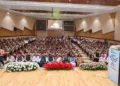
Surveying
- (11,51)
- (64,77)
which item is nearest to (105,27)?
(11,51)

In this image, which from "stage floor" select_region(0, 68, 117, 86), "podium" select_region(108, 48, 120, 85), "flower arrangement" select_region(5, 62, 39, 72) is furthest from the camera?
"flower arrangement" select_region(5, 62, 39, 72)

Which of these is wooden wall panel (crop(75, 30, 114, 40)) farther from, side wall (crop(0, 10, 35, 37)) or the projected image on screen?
side wall (crop(0, 10, 35, 37))

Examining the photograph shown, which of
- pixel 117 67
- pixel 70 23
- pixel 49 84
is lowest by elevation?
pixel 49 84

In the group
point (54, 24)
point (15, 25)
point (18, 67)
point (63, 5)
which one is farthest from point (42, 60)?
point (54, 24)

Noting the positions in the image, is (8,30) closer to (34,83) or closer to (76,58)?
(76,58)

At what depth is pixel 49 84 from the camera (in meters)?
5.76

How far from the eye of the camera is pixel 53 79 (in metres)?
6.36

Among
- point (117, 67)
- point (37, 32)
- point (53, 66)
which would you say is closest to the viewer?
point (117, 67)

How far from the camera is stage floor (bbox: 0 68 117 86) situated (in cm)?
583

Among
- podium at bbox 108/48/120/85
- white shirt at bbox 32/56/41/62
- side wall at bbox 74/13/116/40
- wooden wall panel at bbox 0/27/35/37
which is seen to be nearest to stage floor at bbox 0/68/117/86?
podium at bbox 108/48/120/85

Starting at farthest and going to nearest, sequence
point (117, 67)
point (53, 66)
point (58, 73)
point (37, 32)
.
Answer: point (37, 32) < point (53, 66) < point (58, 73) < point (117, 67)

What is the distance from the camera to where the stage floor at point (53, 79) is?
583cm

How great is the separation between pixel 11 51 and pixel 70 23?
20.9 m

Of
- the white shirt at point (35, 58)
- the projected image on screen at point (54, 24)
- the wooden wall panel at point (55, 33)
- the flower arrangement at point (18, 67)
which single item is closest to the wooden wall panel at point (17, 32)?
the projected image on screen at point (54, 24)
